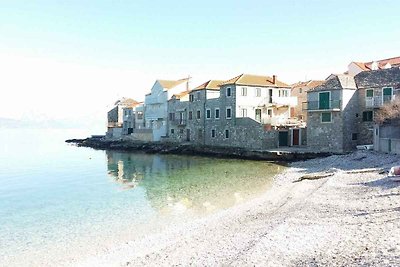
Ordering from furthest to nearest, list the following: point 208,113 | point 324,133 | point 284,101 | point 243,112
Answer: point 208,113 < point 284,101 < point 243,112 < point 324,133

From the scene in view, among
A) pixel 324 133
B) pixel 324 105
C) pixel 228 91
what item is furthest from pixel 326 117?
pixel 228 91

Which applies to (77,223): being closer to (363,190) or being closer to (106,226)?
(106,226)

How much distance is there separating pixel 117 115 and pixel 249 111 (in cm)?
4733

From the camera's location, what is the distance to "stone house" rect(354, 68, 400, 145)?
3625cm

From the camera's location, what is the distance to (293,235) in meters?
11.0

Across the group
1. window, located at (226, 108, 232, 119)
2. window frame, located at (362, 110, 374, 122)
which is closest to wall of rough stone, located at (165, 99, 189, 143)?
window, located at (226, 108, 232, 119)

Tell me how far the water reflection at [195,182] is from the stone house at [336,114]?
7512 millimetres

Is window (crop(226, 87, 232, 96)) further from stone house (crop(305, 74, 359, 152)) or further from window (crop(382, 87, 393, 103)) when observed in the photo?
window (crop(382, 87, 393, 103))

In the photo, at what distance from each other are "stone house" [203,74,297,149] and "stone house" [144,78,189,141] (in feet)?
43.4

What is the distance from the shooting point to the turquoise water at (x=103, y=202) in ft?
46.2

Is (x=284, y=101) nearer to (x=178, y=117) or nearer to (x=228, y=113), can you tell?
(x=228, y=113)

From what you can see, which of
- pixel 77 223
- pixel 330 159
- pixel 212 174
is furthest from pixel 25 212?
pixel 330 159

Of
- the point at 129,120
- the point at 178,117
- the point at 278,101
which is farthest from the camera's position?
the point at 129,120

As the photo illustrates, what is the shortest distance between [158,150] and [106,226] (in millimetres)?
37802
